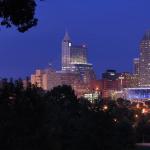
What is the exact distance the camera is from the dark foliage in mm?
13469

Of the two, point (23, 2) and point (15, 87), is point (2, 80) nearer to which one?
point (15, 87)

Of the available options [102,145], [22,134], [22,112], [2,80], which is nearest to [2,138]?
[22,134]

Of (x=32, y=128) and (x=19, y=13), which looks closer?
(x=19, y=13)

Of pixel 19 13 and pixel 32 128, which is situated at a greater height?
pixel 19 13

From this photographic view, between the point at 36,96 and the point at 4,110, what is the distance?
2.97 m

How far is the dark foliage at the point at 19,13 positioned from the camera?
1347 centimetres

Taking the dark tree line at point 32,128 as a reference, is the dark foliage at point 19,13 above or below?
above

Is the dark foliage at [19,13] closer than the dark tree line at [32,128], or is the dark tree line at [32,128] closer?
the dark foliage at [19,13]

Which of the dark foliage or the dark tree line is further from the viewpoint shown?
the dark tree line

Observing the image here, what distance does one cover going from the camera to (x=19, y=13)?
44.6 ft

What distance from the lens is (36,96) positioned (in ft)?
89.5

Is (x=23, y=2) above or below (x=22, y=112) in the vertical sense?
above

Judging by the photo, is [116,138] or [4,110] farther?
[116,138]

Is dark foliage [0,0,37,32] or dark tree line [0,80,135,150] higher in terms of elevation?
dark foliage [0,0,37,32]
